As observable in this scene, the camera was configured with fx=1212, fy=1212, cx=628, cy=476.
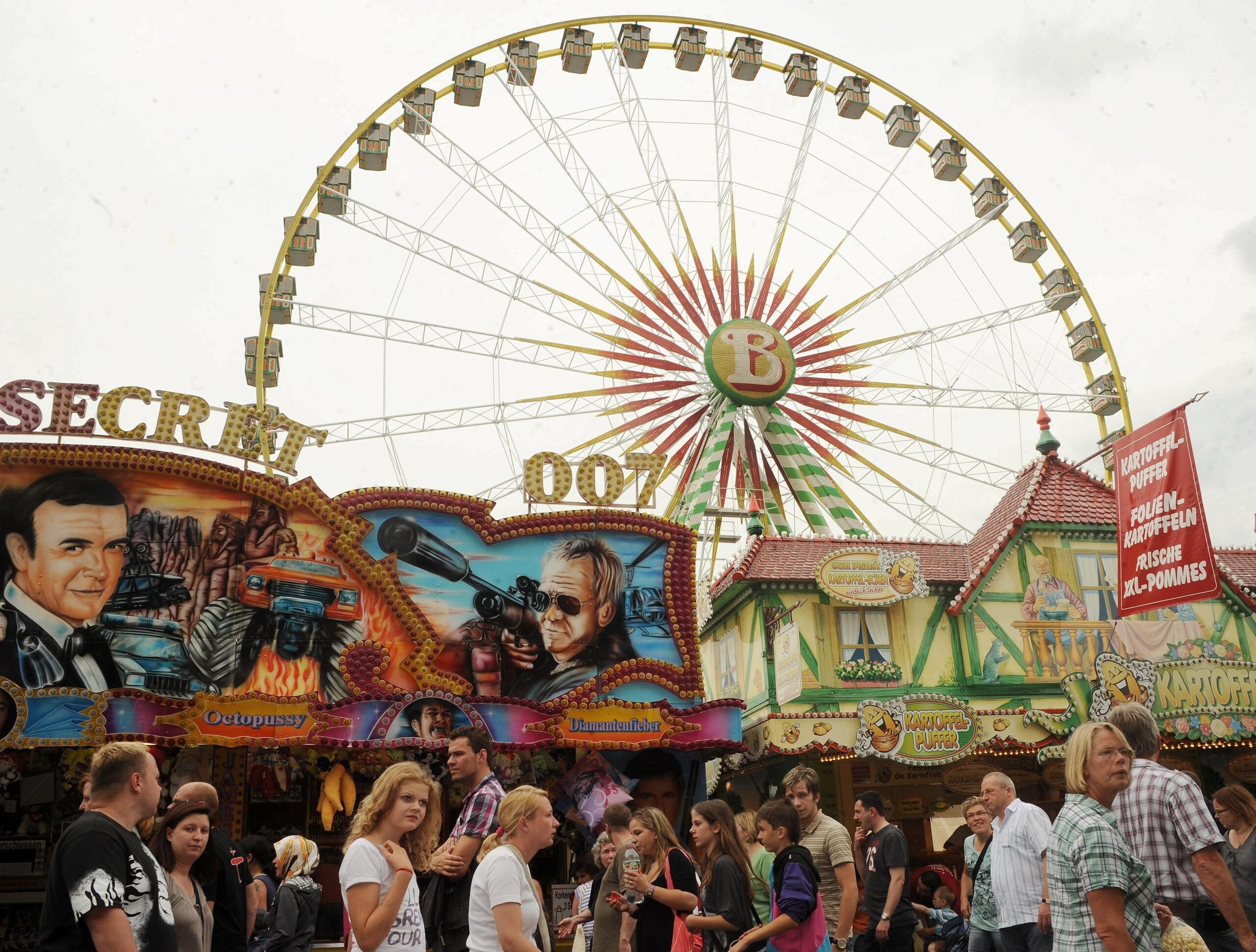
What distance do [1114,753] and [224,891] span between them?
13.3ft

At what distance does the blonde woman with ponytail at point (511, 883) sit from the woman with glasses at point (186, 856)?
3.73 feet

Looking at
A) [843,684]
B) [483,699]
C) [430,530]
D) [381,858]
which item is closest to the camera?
[381,858]

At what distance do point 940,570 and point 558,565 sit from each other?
677cm

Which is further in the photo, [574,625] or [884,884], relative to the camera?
[574,625]

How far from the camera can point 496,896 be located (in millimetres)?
4840

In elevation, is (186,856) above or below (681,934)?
above

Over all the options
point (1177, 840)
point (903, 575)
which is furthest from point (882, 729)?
point (1177, 840)

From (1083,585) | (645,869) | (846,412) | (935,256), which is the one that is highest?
(935,256)

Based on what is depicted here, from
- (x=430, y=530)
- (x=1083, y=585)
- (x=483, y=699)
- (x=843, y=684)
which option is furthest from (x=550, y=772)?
(x=1083, y=585)

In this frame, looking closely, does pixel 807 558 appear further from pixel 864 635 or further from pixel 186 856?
pixel 186 856

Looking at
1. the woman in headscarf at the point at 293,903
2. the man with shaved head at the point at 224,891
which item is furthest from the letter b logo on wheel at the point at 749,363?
the man with shaved head at the point at 224,891

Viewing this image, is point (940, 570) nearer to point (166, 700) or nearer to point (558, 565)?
point (558, 565)

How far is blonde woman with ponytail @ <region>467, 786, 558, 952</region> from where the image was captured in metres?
4.80

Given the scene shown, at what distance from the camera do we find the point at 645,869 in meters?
6.73
